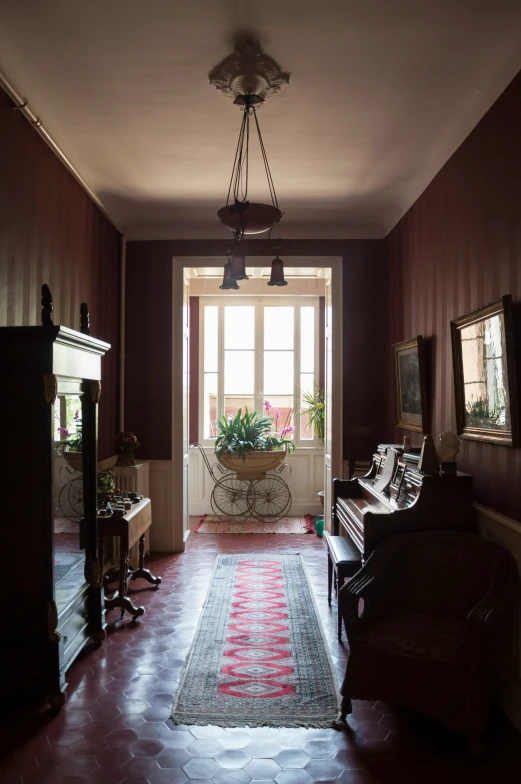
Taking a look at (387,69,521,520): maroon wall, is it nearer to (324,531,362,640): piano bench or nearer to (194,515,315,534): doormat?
(324,531,362,640): piano bench

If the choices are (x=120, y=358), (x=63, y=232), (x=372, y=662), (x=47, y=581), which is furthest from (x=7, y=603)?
(x=120, y=358)

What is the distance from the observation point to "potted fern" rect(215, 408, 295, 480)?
25.1 feet

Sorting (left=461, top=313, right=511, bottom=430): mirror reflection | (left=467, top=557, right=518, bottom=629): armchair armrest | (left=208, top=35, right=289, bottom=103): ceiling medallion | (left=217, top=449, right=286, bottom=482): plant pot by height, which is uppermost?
(left=208, top=35, right=289, bottom=103): ceiling medallion

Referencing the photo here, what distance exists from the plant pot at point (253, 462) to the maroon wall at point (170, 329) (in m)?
1.50

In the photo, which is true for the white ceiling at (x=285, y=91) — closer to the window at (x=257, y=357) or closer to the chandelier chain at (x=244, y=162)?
the chandelier chain at (x=244, y=162)

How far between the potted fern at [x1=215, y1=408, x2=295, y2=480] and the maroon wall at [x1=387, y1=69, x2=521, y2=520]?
2.90 m

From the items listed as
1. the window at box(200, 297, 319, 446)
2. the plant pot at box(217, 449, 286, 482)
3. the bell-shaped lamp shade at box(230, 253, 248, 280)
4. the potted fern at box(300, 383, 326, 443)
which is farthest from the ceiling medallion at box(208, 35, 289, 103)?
the potted fern at box(300, 383, 326, 443)

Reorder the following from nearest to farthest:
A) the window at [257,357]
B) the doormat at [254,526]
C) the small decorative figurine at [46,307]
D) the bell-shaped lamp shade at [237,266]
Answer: the small decorative figurine at [46,307] < the bell-shaped lamp shade at [237,266] < the doormat at [254,526] < the window at [257,357]

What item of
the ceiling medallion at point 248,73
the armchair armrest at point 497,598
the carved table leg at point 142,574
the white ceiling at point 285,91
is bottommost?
the carved table leg at point 142,574

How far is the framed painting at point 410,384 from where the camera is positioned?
4703 millimetres

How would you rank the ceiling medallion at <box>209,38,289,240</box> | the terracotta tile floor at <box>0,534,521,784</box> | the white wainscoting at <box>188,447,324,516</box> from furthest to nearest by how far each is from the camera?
the white wainscoting at <box>188,447,324,516</box>
the ceiling medallion at <box>209,38,289,240</box>
the terracotta tile floor at <box>0,534,521,784</box>

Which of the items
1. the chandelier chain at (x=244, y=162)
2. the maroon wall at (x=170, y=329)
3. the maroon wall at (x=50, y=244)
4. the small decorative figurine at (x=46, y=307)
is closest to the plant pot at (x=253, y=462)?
the maroon wall at (x=170, y=329)

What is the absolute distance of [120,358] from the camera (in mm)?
6363

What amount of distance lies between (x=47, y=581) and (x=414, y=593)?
6.44 ft
